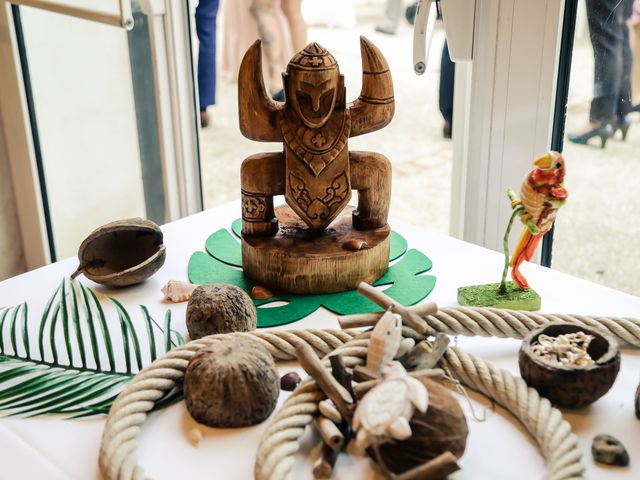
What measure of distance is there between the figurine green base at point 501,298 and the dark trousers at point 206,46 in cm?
110

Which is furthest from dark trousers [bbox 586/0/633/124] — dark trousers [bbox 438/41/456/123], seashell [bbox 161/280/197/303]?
seashell [bbox 161/280/197/303]

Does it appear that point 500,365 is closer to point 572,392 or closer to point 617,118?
point 572,392

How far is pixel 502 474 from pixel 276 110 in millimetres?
543

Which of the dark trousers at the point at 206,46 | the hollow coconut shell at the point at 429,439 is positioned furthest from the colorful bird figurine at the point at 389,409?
the dark trousers at the point at 206,46

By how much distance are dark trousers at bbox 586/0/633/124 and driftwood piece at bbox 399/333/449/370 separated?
2.08 feet

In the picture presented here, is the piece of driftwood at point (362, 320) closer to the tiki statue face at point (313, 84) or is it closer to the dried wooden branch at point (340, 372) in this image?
the dried wooden branch at point (340, 372)

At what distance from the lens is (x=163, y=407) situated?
76cm

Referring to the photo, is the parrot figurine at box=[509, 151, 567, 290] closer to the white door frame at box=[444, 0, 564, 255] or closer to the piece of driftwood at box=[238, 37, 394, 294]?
the piece of driftwood at box=[238, 37, 394, 294]

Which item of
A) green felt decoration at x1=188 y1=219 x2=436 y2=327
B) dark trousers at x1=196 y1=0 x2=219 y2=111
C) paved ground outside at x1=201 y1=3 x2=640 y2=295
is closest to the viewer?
green felt decoration at x1=188 y1=219 x2=436 y2=327

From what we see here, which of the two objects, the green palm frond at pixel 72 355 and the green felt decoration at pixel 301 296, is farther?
the green felt decoration at pixel 301 296

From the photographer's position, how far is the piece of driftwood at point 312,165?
946 millimetres

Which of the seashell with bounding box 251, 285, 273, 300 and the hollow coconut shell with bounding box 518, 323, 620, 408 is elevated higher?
the hollow coconut shell with bounding box 518, 323, 620, 408

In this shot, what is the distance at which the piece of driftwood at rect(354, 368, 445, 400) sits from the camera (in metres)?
0.67

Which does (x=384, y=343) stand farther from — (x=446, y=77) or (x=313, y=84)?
(x=446, y=77)
